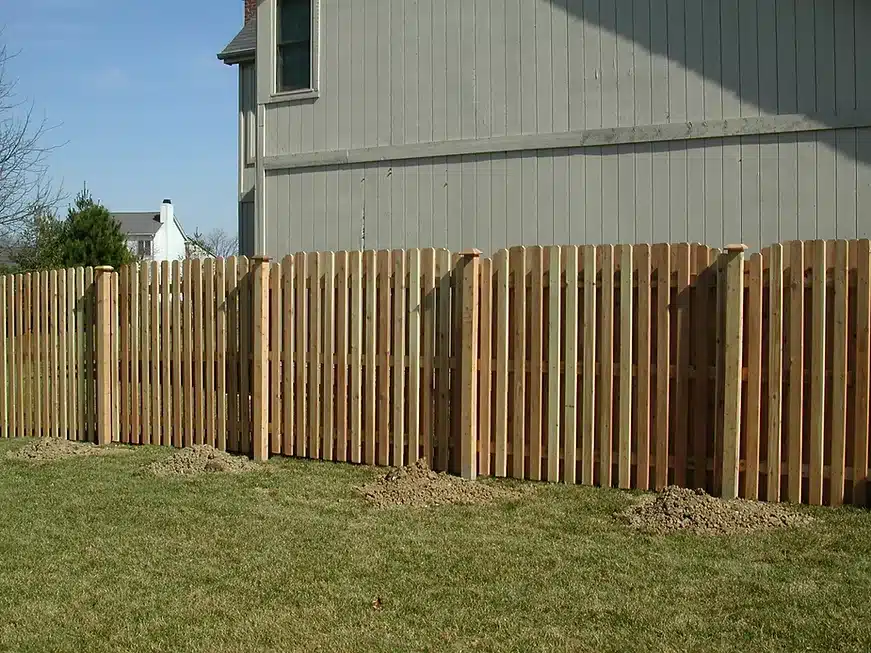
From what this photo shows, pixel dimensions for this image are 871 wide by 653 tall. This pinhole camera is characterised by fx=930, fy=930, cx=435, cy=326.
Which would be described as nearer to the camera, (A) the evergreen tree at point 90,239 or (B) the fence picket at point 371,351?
(B) the fence picket at point 371,351

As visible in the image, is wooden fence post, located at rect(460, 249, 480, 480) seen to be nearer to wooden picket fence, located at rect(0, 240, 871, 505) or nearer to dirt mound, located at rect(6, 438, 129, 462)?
wooden picket fence, located at rect(0, 240, 871, 505)

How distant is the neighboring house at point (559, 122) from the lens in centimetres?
962

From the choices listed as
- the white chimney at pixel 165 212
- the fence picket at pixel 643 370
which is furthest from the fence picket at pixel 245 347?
the white chimney at pixel 165 212

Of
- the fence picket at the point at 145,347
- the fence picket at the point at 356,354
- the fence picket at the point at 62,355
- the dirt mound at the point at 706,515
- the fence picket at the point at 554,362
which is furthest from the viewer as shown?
the fence picket at the point at 62,355

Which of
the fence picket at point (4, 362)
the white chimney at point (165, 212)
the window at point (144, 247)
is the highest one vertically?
the white chimney at point (165, 212)

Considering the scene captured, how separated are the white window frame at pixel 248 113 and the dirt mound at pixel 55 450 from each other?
6.11 meters

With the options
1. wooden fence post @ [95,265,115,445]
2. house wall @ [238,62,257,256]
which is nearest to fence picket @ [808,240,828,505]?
wooden fence post @ [95,265,115,445]

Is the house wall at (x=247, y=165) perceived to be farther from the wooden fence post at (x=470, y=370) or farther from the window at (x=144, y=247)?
the window at (x=144, y=247)

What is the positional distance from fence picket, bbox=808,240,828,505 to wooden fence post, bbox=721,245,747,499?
0.50 m

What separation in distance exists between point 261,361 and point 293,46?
538cm

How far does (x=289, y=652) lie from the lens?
4504 mm

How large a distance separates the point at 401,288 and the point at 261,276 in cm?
164

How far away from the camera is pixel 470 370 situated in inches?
316

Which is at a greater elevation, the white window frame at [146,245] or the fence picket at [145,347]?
the white window frame at [146,245]
